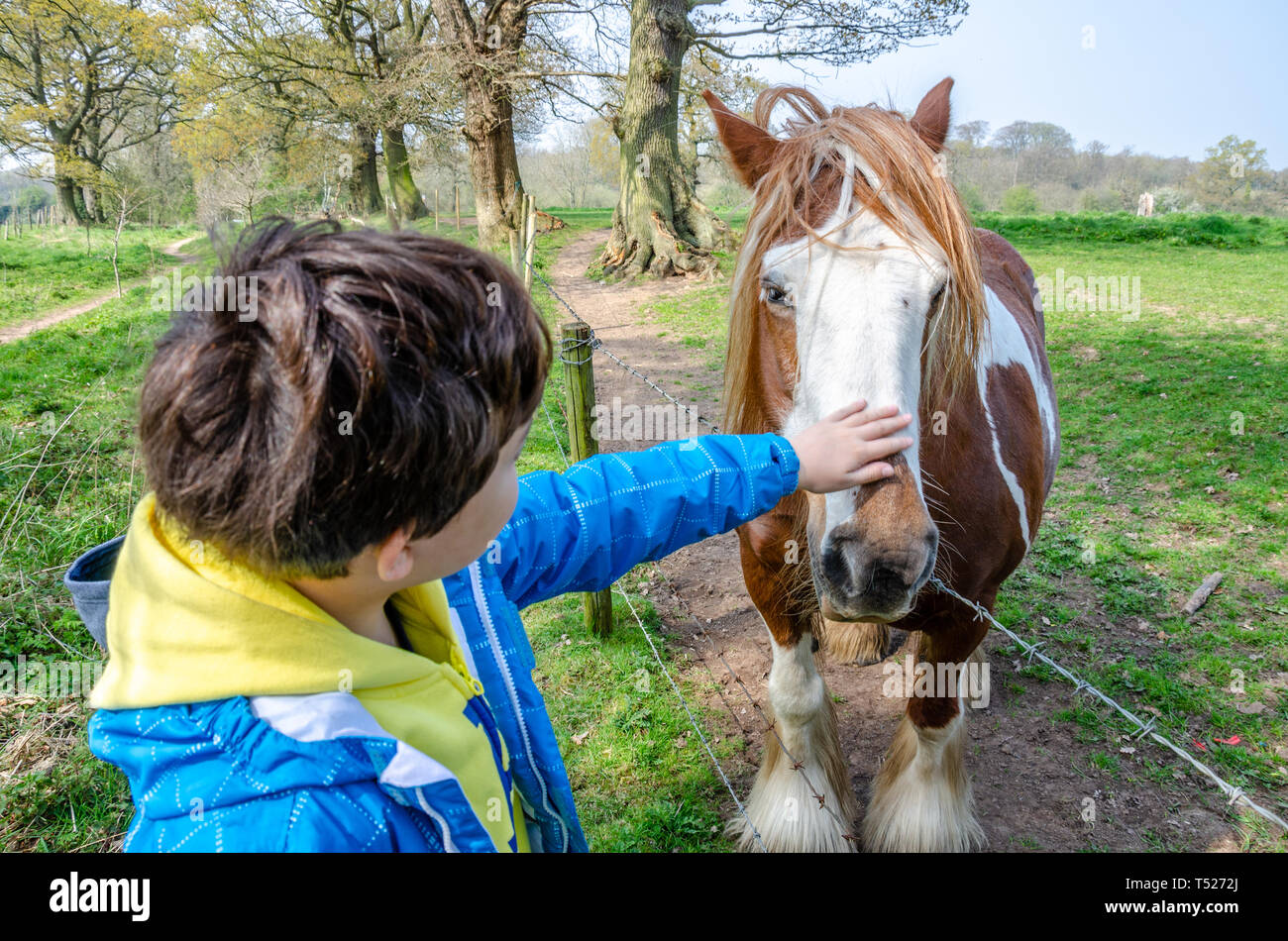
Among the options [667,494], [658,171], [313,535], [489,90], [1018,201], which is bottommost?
[667,494]

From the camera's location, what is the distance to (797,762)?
9.25ft

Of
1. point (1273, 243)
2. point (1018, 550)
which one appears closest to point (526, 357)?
point (1018, 550)

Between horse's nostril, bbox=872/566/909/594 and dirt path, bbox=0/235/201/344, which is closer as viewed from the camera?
horse's nostril, bbox=872/566/909/594

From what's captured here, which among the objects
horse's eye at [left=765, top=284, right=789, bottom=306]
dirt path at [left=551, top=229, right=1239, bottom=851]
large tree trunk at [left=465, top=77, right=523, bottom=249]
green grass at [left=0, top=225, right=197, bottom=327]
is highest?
large tree trunk at [left=465, top=77, right=523, bottom=249]

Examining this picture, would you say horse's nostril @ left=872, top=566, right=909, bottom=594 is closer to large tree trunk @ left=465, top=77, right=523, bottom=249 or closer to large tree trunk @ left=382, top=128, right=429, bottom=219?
large tree trunk @ left=465, top=77, right=523, bottom=249

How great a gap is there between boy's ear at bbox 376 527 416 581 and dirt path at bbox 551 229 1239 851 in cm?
256

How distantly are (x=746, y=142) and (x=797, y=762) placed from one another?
2314mm

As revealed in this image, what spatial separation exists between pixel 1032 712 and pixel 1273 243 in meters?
18.0

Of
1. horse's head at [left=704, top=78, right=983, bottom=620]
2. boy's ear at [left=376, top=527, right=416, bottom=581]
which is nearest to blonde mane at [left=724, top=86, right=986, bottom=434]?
horse's head at [left=704, top=78, right=983, bottom=620]

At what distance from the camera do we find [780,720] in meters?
2.78

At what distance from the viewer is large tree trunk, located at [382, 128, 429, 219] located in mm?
23953

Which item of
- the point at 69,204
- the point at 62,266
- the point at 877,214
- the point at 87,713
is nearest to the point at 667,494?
the point at 877,214

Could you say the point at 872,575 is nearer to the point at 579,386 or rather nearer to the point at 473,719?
the point at 473,719

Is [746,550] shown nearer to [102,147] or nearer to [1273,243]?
[1273,243]
